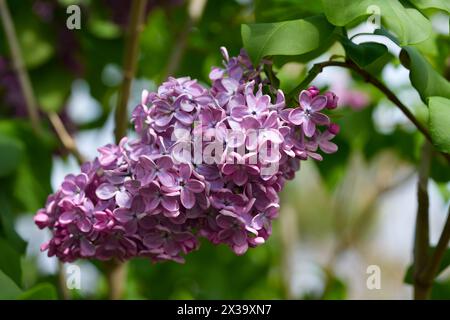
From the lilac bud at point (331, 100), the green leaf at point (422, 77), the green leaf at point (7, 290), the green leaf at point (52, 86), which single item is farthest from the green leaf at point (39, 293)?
the green leaf at point (52, 86)

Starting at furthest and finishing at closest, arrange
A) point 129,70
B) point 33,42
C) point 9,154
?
point 33,42 → point 9,154 → point 129,70

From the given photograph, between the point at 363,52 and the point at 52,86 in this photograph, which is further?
the point at 52,86

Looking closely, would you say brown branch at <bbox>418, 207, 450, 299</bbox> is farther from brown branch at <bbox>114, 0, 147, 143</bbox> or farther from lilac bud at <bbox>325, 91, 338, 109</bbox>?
brown branch at <bbox>114, 0, 147, 143</bbox>

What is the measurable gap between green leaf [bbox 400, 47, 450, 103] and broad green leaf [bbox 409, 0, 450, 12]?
48mm

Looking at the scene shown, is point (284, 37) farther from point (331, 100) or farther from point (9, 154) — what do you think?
point (9, 154)

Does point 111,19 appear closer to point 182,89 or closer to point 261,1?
point 261,1

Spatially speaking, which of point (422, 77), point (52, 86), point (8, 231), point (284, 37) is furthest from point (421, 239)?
point (52, 86)

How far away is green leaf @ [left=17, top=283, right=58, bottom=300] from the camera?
30.6 inches

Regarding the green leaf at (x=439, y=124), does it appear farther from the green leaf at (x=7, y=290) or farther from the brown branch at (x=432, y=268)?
the green leaf at (x=7, y=290)

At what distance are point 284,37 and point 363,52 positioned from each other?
0.12 meters

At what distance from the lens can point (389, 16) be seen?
81 centimetres

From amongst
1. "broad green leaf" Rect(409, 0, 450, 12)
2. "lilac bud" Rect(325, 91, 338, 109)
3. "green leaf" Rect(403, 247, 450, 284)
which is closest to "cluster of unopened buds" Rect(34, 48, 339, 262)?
"lilac bud" Rect(325, 91, 338, 109)

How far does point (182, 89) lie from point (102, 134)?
3.59ft
